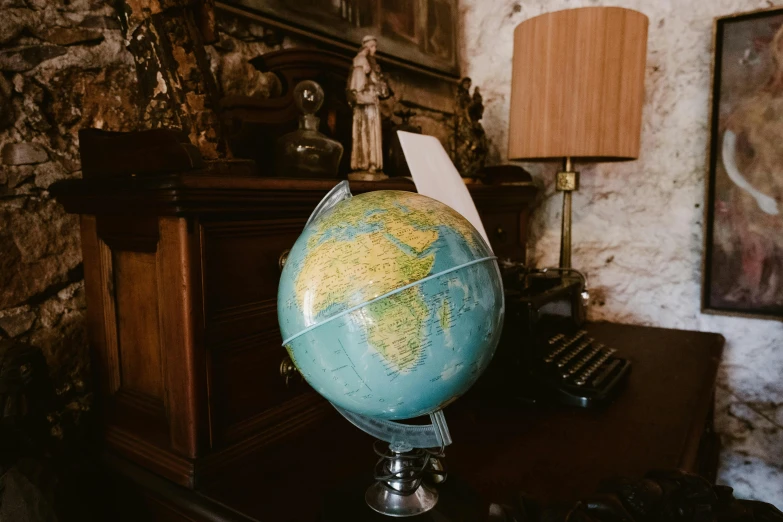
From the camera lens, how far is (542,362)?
1339mm

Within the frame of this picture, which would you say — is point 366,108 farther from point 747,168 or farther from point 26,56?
point 747,168

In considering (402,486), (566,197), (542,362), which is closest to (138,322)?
(402,486)

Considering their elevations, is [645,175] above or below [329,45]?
below

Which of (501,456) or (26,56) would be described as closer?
(501,456)

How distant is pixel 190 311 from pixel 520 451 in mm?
724

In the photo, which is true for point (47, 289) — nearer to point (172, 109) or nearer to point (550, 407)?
point (172, 109)

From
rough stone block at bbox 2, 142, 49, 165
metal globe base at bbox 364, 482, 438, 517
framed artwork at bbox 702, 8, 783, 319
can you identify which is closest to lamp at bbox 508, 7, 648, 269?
framed artwork at bbox 702, 8, 783, 319

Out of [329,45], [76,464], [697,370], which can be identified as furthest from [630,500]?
[329,45]

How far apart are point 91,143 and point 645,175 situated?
212 centimetres

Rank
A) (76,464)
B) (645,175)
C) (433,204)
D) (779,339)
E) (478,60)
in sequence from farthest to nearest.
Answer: (478,60) → (645,175) → (779,339) → (76,464) → (433,204)

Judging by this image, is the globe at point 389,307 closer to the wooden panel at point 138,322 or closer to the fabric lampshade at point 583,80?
the wooden panel at point 138,322

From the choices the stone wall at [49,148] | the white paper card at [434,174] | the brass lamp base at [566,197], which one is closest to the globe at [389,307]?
the white paper card at [434,174]

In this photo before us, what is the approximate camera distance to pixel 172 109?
111 centimetres

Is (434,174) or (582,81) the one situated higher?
(582,81)
